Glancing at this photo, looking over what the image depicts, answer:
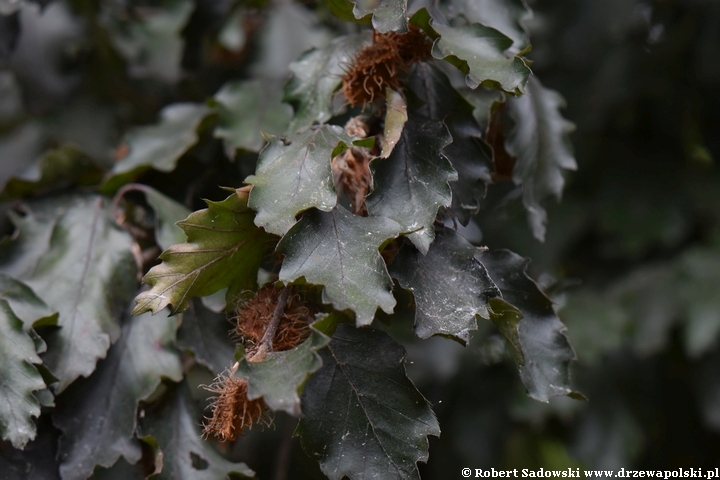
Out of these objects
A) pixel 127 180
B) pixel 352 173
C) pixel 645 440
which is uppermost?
pixel 352 173

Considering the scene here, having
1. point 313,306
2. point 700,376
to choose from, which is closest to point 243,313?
point 313,306

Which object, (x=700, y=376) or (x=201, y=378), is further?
(x=201, y=378)

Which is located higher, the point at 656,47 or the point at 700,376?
the point at 656,47

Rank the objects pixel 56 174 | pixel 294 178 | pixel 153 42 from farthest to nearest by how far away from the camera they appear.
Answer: pixel 153 42
pixel 56 174
pixel 294 178

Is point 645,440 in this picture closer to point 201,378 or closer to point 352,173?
point 201,378

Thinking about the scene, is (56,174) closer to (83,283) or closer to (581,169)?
(83,283)

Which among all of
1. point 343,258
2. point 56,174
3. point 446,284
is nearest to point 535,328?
point 446,284
